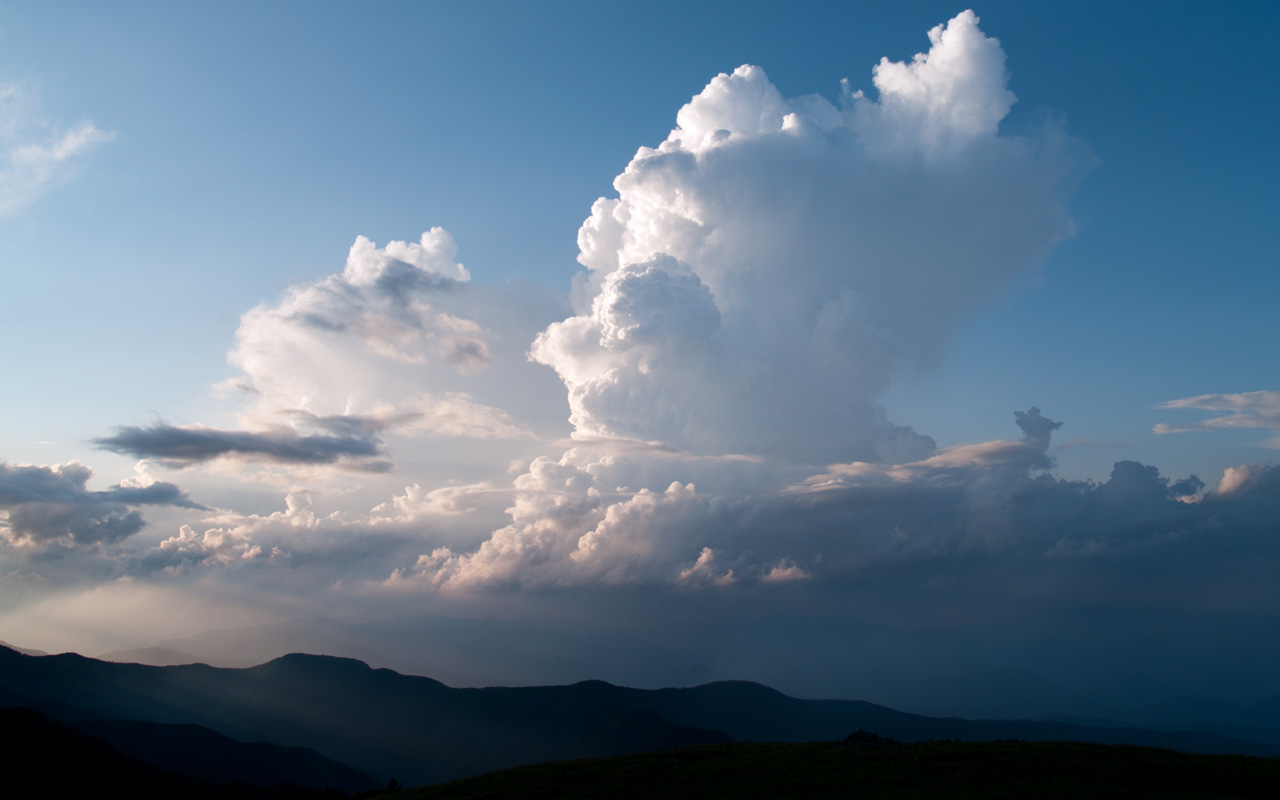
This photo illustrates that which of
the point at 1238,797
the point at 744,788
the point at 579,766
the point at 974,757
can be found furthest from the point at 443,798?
the point at 1238,797

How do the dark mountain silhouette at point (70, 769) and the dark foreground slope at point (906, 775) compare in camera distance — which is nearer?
the dark foreground slope at point (906, 775)

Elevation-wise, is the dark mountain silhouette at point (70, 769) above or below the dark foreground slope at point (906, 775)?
below

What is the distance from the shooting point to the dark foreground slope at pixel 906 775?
41906mm

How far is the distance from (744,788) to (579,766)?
17.6 metres

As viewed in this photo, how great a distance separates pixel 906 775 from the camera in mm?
45688

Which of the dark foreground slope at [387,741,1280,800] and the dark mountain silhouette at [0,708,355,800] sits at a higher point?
the dark foreground slope at [387,741,1280,800]

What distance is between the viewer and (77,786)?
129875mm

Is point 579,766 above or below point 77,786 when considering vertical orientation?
above

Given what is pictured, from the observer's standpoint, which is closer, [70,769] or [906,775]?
[906,775]

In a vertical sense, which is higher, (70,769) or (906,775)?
(906,775)

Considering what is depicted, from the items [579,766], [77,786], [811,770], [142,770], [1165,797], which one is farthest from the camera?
[142,770]

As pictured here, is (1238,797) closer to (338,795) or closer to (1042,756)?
(1042,756)

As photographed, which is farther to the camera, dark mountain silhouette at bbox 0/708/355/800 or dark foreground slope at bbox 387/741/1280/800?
dark mountain silhouette at bbox 0/708/355/800

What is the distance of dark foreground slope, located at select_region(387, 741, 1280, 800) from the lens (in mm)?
41906
